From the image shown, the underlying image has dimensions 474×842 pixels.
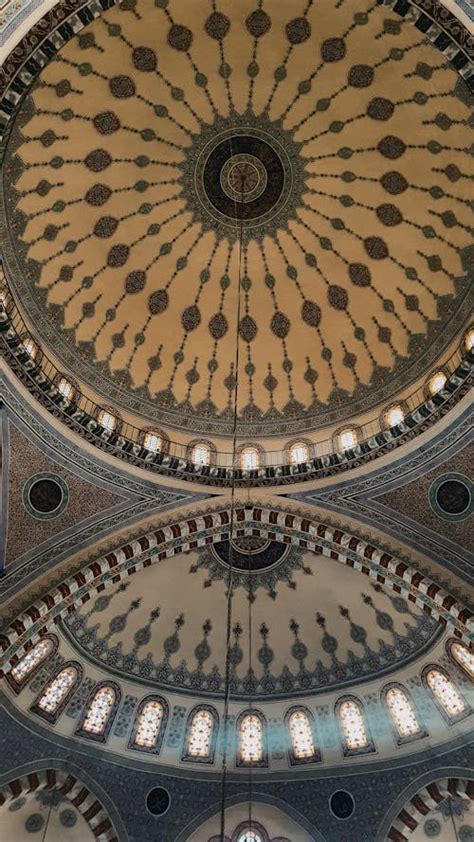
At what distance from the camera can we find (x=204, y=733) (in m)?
15.3

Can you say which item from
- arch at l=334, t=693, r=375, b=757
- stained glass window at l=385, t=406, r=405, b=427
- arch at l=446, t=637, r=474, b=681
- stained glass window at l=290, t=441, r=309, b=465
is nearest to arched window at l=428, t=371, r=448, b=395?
stained glass window at l=385, t=406, r=405, b=427

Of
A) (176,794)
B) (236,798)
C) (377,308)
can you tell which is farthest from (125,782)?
(377,308)

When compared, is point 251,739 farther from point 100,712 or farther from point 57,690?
point 57,690

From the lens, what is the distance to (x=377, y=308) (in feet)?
47.5

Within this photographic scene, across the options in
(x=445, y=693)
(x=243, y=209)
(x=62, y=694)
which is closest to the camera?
(x=445, y=693)

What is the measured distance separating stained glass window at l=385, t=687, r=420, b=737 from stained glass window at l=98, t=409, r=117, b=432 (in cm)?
862

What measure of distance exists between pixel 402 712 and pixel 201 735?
183 inches

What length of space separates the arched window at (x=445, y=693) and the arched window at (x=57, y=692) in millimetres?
7763

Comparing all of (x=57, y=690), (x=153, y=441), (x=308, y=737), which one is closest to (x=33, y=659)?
(x=57, y=690)

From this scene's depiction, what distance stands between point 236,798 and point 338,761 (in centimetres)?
242

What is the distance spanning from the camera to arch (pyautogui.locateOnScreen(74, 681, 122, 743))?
46.8 feet

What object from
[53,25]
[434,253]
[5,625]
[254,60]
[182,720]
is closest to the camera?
[53,25]

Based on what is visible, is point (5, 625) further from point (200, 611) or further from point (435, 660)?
point (435, 660)

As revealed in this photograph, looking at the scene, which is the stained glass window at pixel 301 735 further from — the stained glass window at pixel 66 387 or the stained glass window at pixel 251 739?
the stained glass window at pixel 66 387
